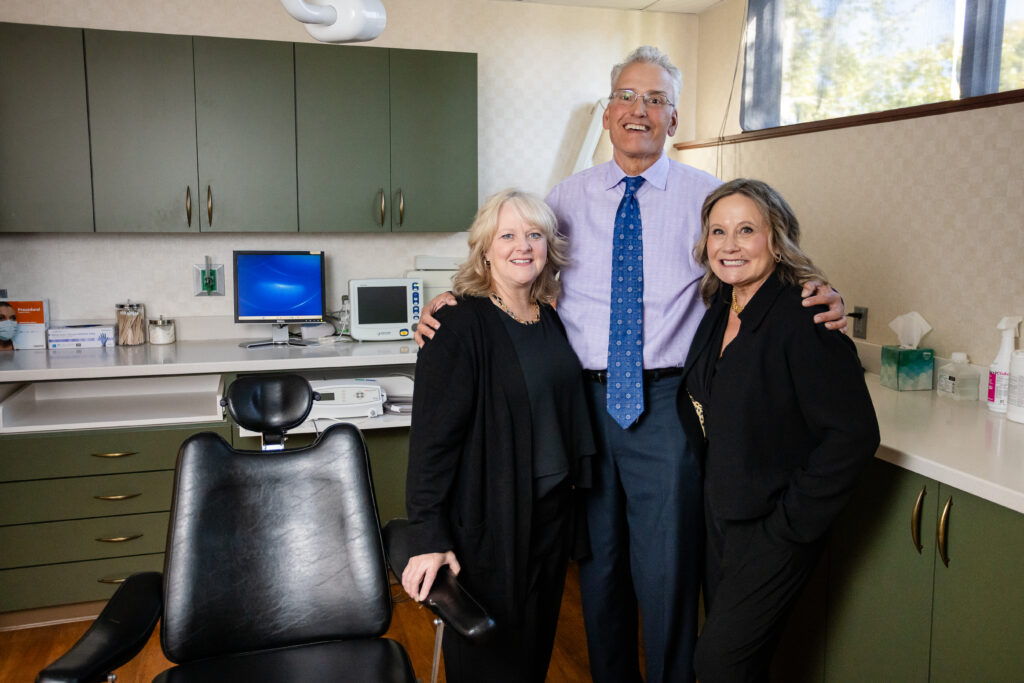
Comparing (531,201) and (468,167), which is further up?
(468,167)

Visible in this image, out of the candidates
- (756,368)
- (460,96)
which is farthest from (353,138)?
(756,368)

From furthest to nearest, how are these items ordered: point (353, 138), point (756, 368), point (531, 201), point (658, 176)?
point (353, 138) < point (658, 176) < point (531, 201) < point (756, 368)

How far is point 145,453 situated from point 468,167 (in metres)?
1.73

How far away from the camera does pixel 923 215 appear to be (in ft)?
8.38

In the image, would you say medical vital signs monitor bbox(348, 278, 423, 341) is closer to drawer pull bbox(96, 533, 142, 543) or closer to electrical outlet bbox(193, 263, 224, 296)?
electrical outlet bbox(193, 263, 224, 296)

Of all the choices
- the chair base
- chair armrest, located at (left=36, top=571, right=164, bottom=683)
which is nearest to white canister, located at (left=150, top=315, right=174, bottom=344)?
chair armrest, located at (left=36, top=571, right=164, bottom=683)

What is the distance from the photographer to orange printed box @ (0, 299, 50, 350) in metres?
3.31

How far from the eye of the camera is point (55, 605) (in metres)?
2.94

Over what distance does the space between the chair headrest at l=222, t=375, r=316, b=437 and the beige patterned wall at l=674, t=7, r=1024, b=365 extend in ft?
6.23

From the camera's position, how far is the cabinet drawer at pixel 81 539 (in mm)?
2867

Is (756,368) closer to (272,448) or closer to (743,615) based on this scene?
(743,615)

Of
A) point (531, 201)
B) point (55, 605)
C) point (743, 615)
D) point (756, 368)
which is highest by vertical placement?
point (531, 201)

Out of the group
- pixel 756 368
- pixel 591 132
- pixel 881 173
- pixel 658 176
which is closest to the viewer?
pixel 756 368

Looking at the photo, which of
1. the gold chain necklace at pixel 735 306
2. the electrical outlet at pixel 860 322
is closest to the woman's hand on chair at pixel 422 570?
the gold chain necklace at pixel 735 306
